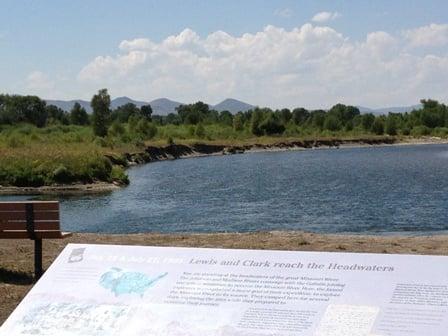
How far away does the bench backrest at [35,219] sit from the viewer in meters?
10.9

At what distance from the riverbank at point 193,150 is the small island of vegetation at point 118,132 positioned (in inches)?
27.2

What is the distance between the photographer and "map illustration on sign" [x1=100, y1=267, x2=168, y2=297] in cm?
665

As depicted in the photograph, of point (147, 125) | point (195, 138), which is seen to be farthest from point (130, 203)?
point (195, 138)

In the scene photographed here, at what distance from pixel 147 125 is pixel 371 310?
102 m

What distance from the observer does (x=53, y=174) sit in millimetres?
46469

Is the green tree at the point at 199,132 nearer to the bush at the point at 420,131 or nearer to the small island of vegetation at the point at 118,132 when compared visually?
the small island of vegetation at the point at 118,132

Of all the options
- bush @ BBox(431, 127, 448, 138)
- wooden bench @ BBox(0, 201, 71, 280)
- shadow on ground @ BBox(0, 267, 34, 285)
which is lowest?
bush @ BBox(431, 127, 448, 138)

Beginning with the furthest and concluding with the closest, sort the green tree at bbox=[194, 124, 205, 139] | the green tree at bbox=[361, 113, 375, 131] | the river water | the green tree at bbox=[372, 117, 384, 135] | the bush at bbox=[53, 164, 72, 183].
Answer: the green tree at bbox=[361, 113, 375, 131]
the green tree at bbox=[372, 117, 384, 135]
the green tree at bbox=[194, 124, 205, 139]
the bush at bbox=[53, 164, 72, 183]
the river water

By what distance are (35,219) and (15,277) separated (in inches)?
34.4

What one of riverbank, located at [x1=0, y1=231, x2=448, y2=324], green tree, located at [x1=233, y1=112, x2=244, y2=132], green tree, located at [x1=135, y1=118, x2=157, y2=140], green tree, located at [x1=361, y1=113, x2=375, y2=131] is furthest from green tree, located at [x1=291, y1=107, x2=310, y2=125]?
riverbank, located at [x1=0, y1=231, x2=448, y2=324]

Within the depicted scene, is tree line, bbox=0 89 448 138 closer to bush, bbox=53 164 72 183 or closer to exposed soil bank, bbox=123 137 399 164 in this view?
exposed soil bank, bbox=123 137 399 164

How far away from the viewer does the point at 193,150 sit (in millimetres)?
102938

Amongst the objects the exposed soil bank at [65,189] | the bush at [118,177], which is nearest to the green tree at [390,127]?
the bush at [118,177]

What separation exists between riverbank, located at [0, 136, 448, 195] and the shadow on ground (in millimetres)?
30885
